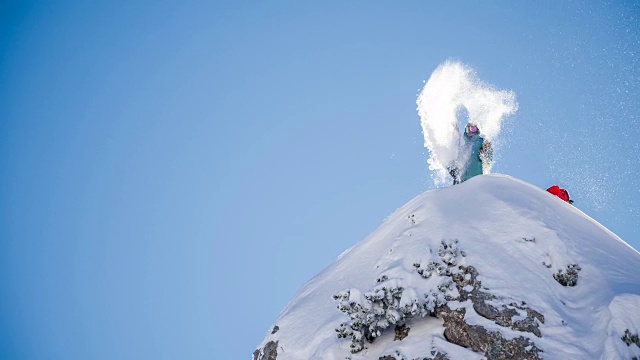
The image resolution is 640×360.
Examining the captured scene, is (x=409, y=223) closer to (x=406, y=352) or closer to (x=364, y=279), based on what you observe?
(x=364, y=279)

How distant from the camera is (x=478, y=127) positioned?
1547cm

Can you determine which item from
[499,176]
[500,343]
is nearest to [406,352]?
[500,343]

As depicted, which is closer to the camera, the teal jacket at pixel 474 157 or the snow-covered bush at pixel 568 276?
the snow-covered bush at pixel 568 276

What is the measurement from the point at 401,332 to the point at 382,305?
0.72m

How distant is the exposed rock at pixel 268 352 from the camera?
10.2 m

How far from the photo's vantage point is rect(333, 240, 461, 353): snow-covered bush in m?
8.05

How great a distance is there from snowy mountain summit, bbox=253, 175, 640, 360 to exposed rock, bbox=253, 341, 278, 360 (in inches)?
1.6

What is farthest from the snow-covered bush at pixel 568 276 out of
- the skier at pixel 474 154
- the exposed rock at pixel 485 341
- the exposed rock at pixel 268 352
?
the skier at pixel 474 154

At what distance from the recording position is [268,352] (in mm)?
10477

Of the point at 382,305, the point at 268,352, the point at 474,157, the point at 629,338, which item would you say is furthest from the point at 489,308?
the point at 474,157

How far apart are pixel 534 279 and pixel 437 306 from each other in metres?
1.98

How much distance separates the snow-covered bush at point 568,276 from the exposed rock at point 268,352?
19.5 ft

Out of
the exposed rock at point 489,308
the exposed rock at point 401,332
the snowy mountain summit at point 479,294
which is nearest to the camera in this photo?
the snowy mountain summit at point 479,294

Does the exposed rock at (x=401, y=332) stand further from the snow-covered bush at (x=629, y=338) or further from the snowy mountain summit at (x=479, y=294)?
the snow-covered bush at (x=629, y=338)
